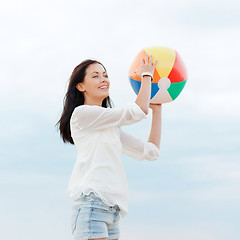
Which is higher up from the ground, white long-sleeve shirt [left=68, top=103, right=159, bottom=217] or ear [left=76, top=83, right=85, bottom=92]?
ear [left=76, top=83, right=85, bottom=92]

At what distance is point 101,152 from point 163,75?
1.10 m

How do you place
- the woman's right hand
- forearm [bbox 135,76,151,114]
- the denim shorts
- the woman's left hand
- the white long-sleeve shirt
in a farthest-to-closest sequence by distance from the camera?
1. the woman's left hand
2. the woman's right hand
3. forearm [bbox 135,76,151,114]
4. the white long-sleeve shirt
5. the denim shorts

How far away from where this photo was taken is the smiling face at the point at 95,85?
360 centimetres

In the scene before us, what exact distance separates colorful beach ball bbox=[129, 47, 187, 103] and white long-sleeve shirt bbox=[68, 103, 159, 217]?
0.66 meters

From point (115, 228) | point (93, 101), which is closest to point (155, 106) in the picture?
point (93, 101)

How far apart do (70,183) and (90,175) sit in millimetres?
269

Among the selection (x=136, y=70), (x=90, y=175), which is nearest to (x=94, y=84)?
(x=136, y=70)

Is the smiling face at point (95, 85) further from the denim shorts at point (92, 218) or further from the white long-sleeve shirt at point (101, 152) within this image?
the denim shorts at point (92, 218)

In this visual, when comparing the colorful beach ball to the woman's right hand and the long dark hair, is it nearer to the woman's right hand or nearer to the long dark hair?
the woman's right hand

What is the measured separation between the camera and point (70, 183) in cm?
338

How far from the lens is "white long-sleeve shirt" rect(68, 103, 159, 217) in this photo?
3.17 meters

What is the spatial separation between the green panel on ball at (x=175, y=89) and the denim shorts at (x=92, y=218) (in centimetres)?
134

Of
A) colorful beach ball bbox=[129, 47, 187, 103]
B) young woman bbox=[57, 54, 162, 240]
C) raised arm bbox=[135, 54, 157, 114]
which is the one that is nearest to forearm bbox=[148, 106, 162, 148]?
young woman bbox=[57, 54, 162, 240]

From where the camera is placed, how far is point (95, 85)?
11.8ft
